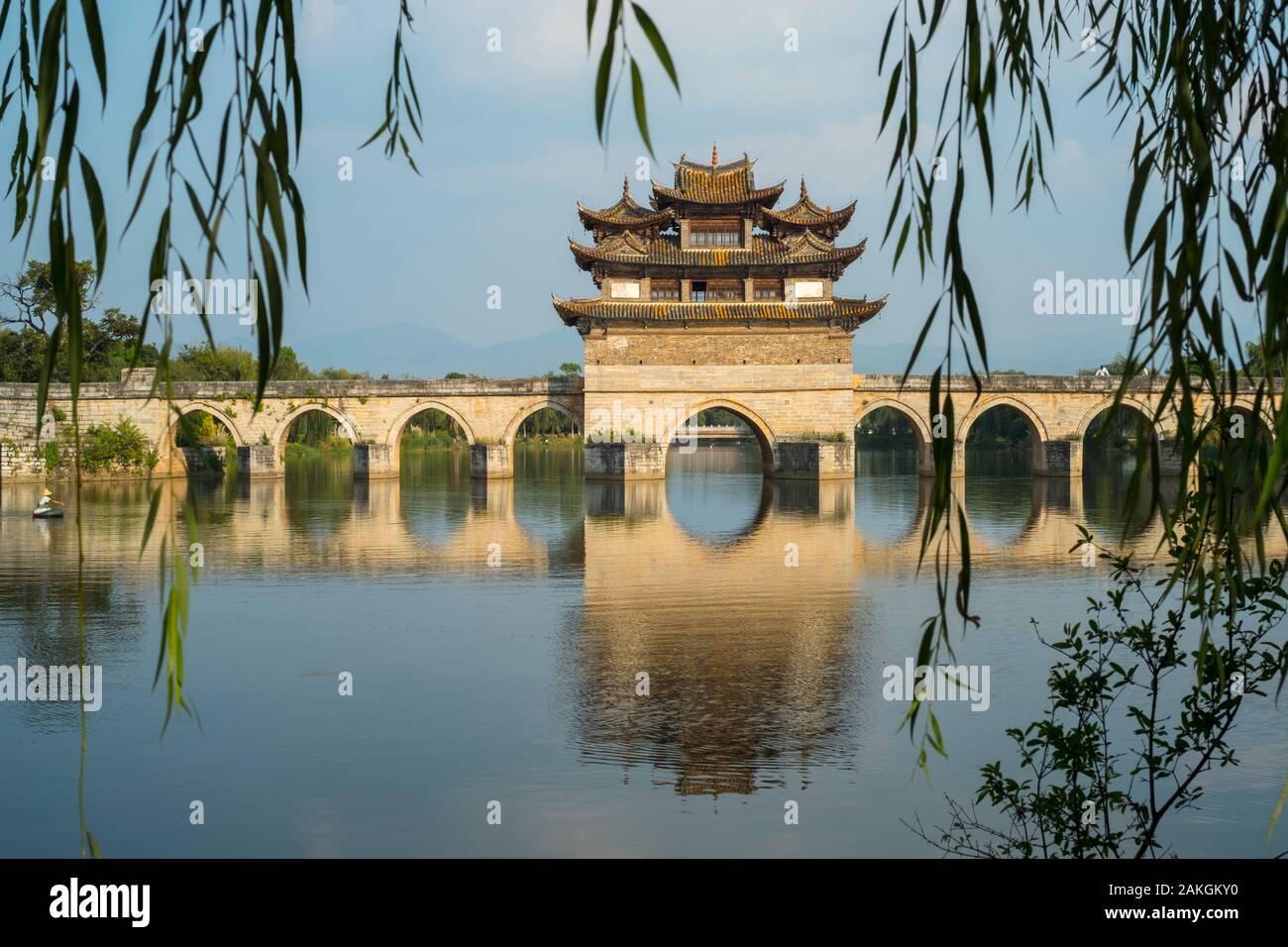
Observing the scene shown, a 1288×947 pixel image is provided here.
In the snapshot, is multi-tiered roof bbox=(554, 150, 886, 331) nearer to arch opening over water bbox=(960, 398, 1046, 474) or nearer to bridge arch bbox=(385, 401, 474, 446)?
bridge arch bbox=(385, 401, 474, 446)

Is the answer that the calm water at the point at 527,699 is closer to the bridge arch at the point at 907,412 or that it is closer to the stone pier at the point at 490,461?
the bridge arch at the point at 907,412

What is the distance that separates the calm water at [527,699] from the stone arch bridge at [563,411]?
13471 mm

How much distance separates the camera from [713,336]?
3381 cm

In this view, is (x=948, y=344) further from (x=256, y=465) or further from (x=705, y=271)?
(x=256, y=465)

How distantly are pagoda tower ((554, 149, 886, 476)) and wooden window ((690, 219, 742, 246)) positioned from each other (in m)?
0.18

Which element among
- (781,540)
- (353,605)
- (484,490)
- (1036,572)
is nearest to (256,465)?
(484,490)

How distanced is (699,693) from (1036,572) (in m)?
8.48

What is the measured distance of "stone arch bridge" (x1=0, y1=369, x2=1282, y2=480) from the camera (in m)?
34.2

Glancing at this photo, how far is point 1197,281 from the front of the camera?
227cm

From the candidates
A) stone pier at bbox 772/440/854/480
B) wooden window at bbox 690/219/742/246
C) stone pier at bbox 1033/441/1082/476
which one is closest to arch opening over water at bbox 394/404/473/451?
wooden window at bbox 690/219/742/246

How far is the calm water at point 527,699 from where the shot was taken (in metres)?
6.71

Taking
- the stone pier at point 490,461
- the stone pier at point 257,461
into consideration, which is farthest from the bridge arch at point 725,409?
the stone pier at point 257,461

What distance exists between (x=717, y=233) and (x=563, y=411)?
7086mm

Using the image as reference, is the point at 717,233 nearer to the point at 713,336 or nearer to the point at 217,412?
the point at 713,336
